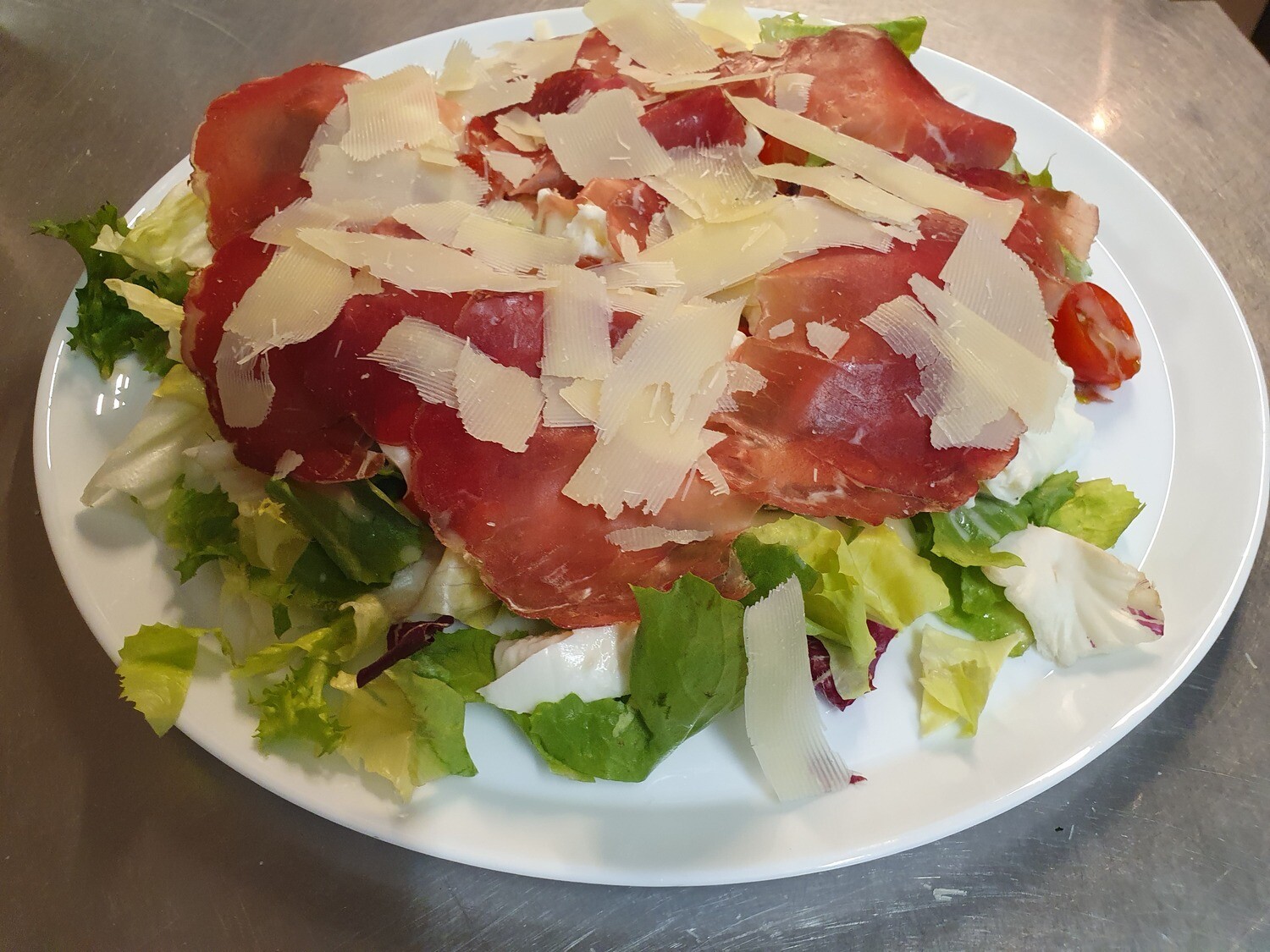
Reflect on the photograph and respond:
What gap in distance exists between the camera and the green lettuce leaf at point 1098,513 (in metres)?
1.31

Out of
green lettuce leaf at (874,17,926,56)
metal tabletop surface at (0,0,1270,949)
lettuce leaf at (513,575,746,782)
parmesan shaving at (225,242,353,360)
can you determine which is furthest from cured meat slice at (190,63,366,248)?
green lettuce leaf at (874,17,926,56)

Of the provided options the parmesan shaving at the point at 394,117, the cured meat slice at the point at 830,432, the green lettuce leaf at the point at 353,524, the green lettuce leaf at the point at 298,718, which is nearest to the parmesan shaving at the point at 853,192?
the cured meat slice at the point at 830,432

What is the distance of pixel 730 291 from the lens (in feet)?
4.05

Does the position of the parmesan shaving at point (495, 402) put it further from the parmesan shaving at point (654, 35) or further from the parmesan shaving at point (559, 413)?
the parmesan shaving at point (654, 35)

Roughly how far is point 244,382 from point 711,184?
2.57 ft

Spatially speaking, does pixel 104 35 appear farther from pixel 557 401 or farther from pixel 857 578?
pixel 857 578

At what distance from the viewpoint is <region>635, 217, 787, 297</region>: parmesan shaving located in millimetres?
1192

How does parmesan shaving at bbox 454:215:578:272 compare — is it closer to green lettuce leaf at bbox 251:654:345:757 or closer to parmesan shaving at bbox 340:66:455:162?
parmesan shaving at bbox 340:66:455:162

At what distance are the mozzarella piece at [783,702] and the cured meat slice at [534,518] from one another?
0.14 metres

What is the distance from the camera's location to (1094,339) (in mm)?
1416

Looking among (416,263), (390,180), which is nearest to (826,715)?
(416,263)

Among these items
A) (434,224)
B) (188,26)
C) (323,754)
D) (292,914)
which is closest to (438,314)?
(434,224)

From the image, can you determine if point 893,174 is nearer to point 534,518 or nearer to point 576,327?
point 576,327

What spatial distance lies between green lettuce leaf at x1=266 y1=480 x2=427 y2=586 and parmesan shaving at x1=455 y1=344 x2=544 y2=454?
20cm
